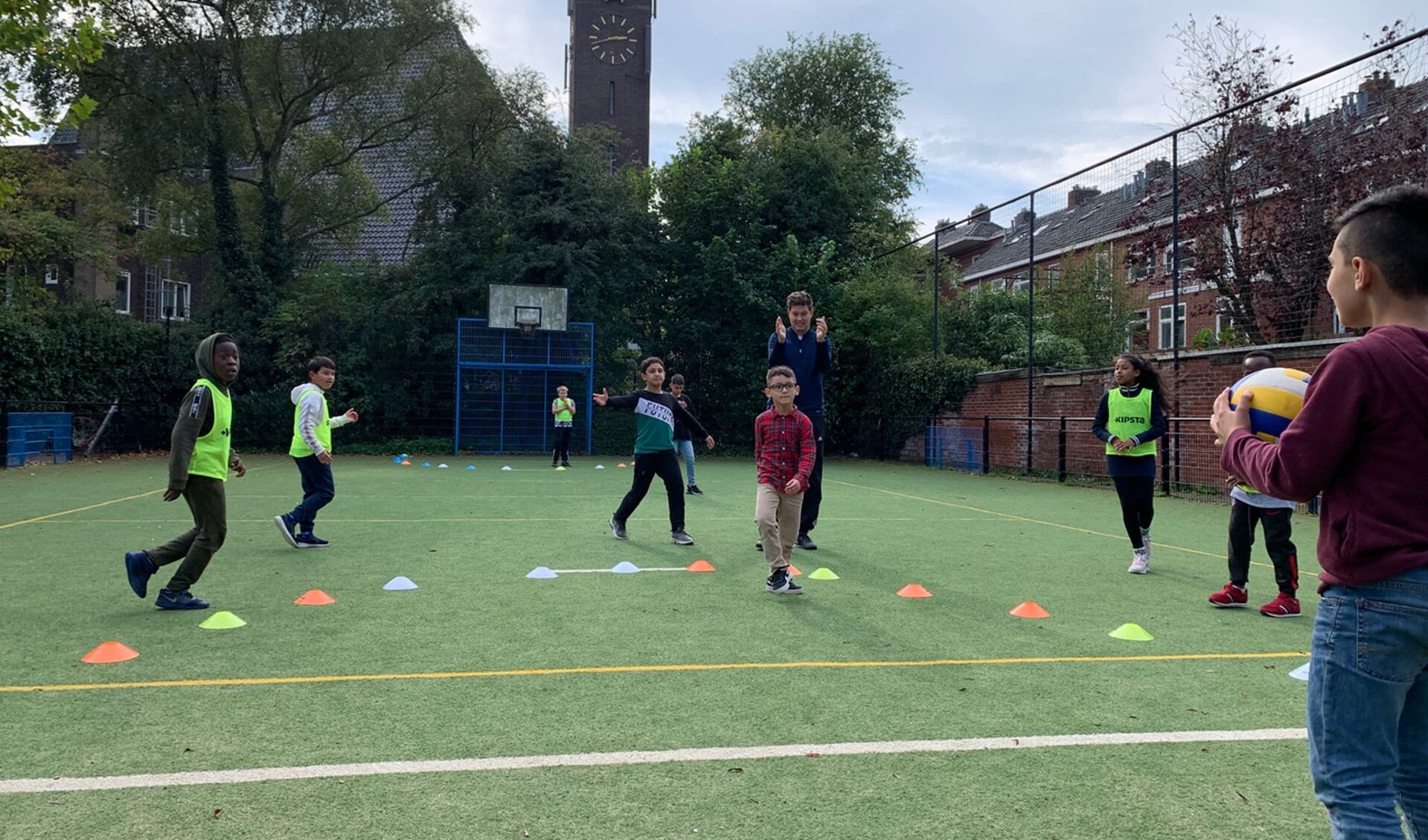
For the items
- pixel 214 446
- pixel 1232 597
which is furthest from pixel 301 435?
pixel 1232 597

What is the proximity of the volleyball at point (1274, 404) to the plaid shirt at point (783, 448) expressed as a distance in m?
4.35

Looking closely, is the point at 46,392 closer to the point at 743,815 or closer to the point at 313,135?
the point at 313,135

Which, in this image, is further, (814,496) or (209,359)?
(814,496)

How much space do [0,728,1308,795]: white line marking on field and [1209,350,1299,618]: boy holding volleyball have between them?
268cm

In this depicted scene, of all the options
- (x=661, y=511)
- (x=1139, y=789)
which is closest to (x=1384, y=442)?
(x=1139, y=789)

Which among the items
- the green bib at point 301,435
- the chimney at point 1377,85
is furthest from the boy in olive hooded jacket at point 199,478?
the chimney at point 1377,85

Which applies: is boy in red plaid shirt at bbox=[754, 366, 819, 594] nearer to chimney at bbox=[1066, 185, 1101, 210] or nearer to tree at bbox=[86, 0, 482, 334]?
chimney at bbox=[1066, 185, 1101, 210]

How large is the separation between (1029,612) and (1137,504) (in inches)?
92.2

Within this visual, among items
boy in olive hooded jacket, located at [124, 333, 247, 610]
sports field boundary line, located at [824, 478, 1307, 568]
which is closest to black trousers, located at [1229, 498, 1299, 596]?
sports field boundary line, located at [824, 478, 1307, 568]

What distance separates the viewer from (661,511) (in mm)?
12219

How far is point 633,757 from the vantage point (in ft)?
11.4

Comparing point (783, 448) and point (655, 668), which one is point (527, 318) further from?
point (655, 668)

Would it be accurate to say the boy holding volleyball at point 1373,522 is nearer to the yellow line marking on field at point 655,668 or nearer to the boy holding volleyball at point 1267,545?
the yellow line marking on field at point 655,668

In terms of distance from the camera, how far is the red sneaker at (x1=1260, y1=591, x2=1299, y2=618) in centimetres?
614
